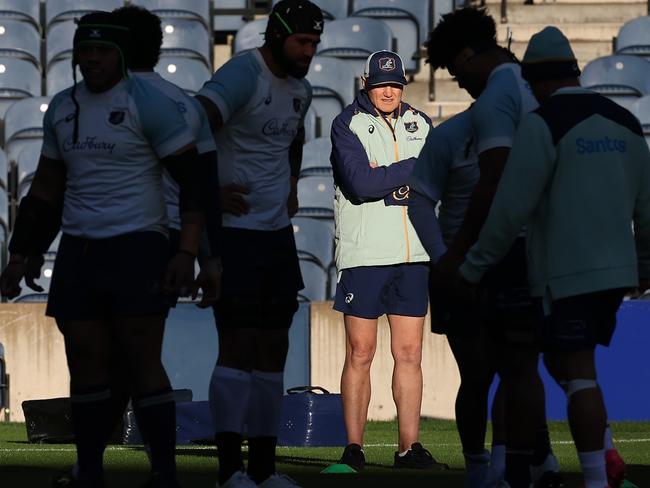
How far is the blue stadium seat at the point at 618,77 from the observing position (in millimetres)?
15016

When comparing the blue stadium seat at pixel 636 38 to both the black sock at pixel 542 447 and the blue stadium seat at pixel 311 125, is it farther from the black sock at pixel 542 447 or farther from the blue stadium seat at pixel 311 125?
the black sock at pixel 542 447

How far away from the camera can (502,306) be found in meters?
5.68

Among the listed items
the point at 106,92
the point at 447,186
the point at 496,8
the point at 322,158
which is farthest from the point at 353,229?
the point at 496,8

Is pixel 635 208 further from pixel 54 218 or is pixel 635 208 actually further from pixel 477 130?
pixel 54 218

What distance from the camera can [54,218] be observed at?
5914 mm

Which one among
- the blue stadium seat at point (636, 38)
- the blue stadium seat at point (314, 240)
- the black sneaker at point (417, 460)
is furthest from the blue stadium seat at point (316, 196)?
the black sneaker at point (417, 460)

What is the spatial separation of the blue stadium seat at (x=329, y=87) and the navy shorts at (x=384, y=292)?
6890 mm

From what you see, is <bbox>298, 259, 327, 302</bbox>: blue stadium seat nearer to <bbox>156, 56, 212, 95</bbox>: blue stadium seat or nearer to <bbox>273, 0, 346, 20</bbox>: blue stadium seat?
<bbox>156, 56, 212, 95</bbox>: blue stadium seat

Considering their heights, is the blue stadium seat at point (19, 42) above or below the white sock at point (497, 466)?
above

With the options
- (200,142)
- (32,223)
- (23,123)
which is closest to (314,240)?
(23,123)

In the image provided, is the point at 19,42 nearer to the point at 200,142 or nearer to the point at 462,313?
the point at 200,142

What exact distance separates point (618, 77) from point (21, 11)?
5902 mm

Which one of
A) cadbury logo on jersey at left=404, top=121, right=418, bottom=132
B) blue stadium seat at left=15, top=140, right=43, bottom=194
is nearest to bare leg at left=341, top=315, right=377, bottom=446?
cadbury logo on jersey at left=404, top=121, right=418, bottom=132

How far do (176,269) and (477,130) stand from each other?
1.14m
